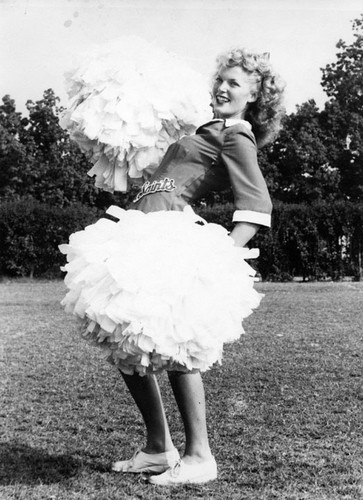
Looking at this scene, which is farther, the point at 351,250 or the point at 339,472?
the point at 351,250

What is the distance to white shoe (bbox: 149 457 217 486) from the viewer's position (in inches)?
117

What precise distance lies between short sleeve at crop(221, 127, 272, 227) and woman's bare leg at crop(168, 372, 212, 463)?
2.25 ft

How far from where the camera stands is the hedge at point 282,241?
59.4 feet

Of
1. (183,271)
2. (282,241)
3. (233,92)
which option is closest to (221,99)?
(233,92)

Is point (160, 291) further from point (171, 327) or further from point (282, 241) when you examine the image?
point (282, 241)

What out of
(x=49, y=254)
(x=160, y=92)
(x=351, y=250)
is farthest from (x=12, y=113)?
(x=160, y=92)

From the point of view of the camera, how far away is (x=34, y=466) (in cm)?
330

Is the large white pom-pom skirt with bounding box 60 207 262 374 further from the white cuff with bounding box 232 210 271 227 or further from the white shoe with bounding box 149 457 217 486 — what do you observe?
the white shoe with bounding box 149 457 217 486

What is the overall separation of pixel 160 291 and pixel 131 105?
3.16 feet

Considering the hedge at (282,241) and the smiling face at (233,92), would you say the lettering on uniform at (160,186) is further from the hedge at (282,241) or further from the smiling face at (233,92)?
the hedge at (282,241)

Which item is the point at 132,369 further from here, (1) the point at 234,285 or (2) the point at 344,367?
(2) the point at 344,367

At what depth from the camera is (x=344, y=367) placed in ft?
18.7

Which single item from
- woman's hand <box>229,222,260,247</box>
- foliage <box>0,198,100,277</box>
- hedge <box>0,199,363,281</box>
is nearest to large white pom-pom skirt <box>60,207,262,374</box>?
woman's hand <box>229,222,260,247</box>

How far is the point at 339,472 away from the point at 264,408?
123 centimetres
